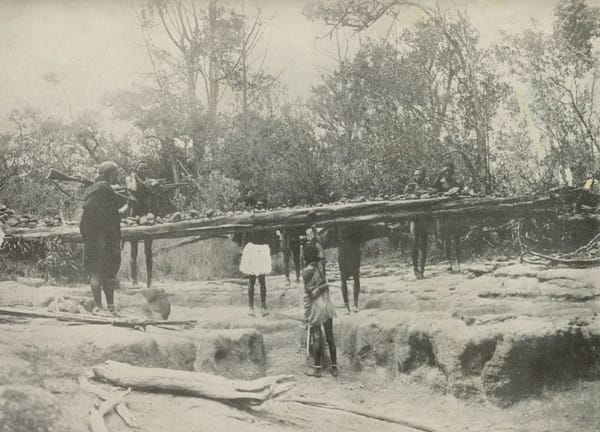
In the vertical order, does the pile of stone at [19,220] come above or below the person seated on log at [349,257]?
above

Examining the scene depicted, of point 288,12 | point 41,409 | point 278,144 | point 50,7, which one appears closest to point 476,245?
point 278,144

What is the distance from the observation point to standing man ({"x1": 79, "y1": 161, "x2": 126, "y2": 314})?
375 cm

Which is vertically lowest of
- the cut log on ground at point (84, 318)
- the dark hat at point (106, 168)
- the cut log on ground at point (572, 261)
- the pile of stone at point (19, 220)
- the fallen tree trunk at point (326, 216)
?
the cut log on ground at point (84, 318)

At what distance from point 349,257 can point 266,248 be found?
0.53 meters

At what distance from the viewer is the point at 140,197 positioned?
3.91m

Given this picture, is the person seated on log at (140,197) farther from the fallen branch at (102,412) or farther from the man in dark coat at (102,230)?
the fallen branch at (102,412)

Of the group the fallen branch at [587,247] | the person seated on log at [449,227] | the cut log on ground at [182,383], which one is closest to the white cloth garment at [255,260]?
the cut log on ground at [182,383]

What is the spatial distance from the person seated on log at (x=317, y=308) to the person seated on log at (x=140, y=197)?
1.00 meters

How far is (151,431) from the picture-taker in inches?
125

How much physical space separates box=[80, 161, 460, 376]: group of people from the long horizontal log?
0.18 feet

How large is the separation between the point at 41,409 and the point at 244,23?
253cm

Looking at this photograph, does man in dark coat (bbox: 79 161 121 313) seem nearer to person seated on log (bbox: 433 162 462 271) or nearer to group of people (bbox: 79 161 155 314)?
group of people (bbox: 79 161 155 314)

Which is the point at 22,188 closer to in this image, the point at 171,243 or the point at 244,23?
the point at 171,243

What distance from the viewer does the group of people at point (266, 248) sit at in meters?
3.68
